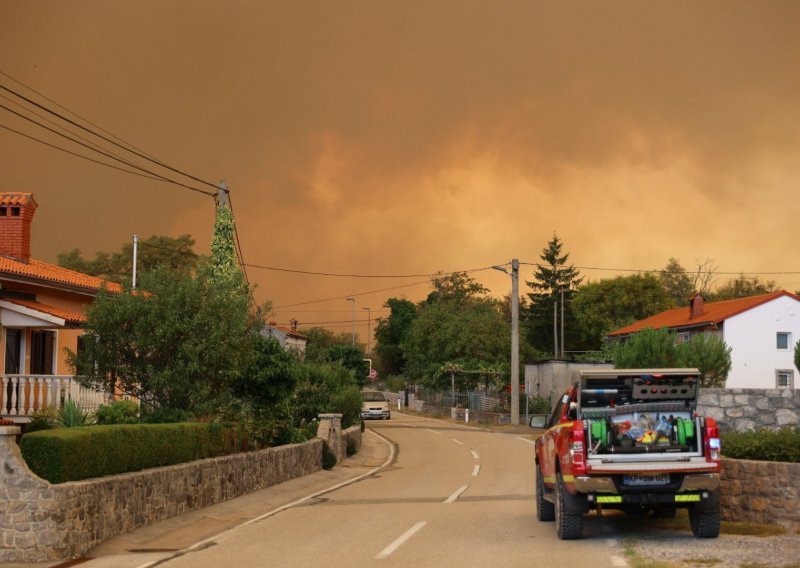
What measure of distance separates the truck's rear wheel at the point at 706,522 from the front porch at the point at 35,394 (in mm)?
15481

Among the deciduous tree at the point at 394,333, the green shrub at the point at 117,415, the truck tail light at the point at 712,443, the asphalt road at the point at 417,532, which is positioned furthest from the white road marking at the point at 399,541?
the deciduous tree at the point at 394,333

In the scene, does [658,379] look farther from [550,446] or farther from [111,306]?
[111,306]

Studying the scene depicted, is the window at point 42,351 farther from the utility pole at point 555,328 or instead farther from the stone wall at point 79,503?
the utility pole at point 555,328

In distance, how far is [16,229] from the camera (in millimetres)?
30672

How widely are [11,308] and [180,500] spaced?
9.81 meters

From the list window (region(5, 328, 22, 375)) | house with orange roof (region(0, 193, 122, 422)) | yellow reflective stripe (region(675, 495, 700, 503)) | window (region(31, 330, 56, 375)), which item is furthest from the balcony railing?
yellow reflective stripe (region(675, 495, 700, 503))

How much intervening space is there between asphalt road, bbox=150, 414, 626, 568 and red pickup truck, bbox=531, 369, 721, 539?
2.17 ft

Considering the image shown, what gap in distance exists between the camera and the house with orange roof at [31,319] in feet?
79.0

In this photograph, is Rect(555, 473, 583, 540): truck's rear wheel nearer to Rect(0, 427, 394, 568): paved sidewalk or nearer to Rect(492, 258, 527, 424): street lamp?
Rect(0, 427, 394, 568): paved sidewalk

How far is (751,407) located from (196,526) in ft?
68.7

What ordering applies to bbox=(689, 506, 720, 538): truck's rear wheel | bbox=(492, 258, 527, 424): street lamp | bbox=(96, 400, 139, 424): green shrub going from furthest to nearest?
bbox=(492, 258, 527, 424): street lamp < bbox=(96, 400, 139, 424): green shrub < bbox=(689, 506, 720, 538): truck's rear wheel

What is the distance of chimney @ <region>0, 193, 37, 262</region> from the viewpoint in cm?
3053

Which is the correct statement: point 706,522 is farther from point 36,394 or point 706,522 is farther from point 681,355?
point 681,355

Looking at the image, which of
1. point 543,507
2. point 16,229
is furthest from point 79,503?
point 16,229
